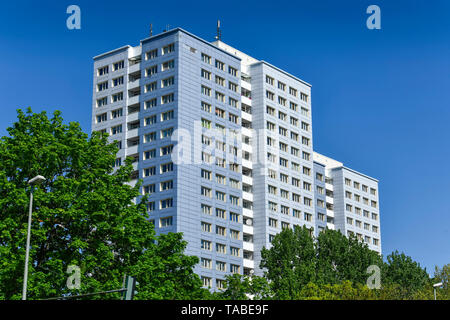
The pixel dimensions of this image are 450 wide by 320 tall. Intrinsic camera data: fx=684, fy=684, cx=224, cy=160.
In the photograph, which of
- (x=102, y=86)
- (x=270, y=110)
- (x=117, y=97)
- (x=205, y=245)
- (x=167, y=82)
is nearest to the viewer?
(x=205, y=245)

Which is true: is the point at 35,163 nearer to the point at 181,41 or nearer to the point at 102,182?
the point at 102,182

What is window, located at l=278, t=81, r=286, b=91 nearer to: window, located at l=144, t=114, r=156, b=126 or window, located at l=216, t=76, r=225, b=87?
window, located at l=216, t=76, r=225, b=87

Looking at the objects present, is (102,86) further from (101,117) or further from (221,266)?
(221,266)

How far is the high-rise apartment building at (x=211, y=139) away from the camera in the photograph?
350 feet

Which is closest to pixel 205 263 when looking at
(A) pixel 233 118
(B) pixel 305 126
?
(A) pixel 233 118

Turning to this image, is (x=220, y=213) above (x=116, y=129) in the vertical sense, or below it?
below

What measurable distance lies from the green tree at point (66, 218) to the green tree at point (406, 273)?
63.4m

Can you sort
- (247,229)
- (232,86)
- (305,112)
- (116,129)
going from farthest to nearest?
(305,112) < (232,86) < (247,229) < (116,129)

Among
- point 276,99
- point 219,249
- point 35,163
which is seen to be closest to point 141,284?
point 35,163

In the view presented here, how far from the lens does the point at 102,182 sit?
4688 centimetres

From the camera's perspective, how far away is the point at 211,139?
11319 centimetres

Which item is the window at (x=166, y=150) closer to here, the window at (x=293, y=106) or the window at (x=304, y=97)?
the window at (x=293, y=106)

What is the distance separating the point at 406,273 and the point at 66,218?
75.7 meters

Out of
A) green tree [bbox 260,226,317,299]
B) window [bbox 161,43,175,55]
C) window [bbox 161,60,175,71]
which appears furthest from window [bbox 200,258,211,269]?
window [bbox 161,43,175,55]
